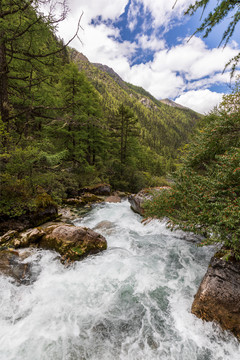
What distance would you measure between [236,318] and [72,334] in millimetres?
3800

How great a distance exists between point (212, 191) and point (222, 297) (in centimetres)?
271

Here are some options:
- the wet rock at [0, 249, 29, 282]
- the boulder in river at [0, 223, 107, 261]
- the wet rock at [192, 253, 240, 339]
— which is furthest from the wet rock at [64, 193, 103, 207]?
the wet rock at [192, 253, 240, 339]

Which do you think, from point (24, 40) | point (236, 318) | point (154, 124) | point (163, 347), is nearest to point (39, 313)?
point (163, 347)

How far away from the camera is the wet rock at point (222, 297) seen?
367 cm

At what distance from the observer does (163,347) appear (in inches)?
134

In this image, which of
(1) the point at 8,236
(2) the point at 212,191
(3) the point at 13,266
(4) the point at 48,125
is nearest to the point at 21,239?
(1) the point at 8,236

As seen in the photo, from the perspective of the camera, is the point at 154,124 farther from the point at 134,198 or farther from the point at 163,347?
the point at 163,347

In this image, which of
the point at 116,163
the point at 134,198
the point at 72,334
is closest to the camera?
the point at 72,334

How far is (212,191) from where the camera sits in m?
4.70

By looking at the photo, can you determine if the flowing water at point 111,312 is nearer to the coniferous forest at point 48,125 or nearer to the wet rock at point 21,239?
the wet rock at point 21,239

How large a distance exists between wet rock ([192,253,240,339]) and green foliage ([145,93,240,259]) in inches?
23.2

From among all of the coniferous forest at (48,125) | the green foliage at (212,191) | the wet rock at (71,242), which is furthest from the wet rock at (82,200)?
the green foliage at (212,191)

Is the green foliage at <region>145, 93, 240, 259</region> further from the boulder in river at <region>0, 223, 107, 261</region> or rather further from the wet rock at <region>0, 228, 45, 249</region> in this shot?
the wet rock at <region>0, 228, 45, 249</region>

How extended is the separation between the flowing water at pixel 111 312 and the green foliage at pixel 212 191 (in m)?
1.94
